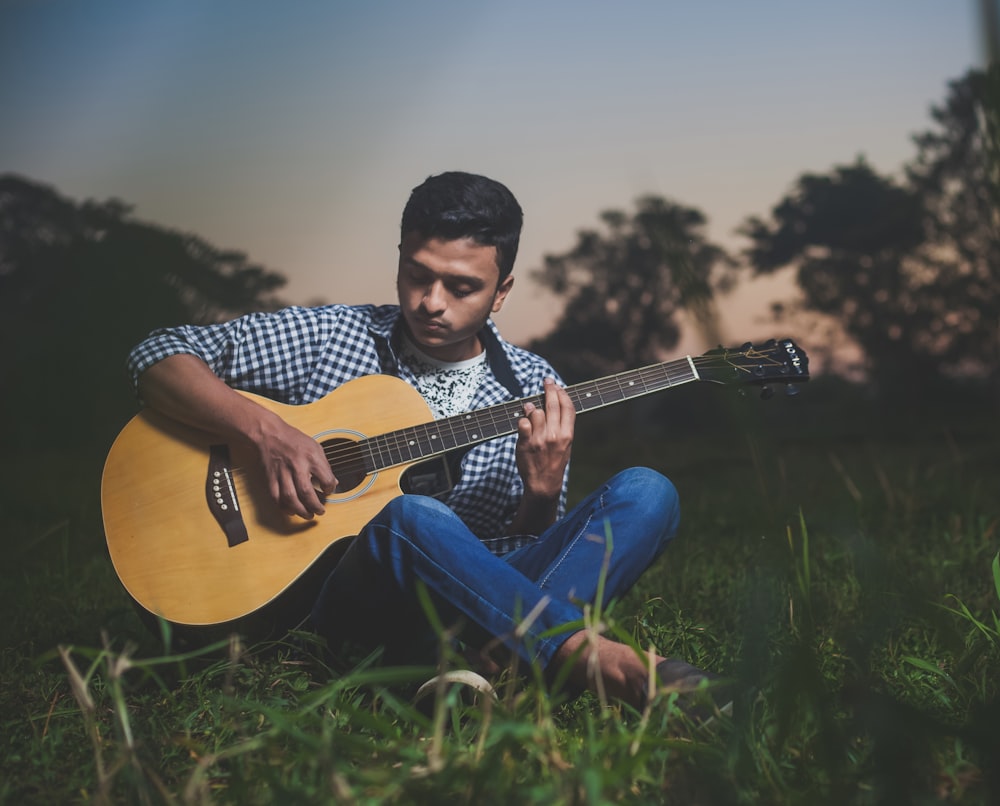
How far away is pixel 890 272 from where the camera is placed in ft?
21.1

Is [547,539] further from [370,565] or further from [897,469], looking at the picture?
[897,469]

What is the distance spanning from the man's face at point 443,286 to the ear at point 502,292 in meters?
0.10

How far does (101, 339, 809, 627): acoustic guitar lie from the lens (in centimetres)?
200

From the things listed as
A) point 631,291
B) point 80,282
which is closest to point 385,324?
point 631,291

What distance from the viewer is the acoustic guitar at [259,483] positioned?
200cm

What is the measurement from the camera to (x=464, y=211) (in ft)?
7.59

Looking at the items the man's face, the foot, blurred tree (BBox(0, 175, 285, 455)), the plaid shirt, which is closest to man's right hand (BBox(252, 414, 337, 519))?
the plaid shirt

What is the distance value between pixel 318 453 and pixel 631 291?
363cm

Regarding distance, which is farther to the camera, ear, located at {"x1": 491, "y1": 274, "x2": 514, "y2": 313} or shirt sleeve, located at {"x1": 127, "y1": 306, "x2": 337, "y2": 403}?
ear, located at {"x1": 491, "y1": 274, "x2": 514, "y2": 313}

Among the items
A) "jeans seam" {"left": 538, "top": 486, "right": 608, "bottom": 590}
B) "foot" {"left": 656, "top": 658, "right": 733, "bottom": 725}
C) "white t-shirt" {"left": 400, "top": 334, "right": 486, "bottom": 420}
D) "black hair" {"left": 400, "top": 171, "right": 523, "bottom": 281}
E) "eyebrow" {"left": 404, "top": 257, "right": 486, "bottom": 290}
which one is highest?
"black hair" {"left": 400, "top": 171, "right": 523, "bottom": 281}

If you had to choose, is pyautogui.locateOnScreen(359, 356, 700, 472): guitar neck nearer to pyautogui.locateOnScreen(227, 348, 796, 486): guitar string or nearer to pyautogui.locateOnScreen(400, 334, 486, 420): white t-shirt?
pyautogui.locateOnScreen(227, 348, 796, 486): guitar string

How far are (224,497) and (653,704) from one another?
3.95ft

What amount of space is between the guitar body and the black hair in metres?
0.39

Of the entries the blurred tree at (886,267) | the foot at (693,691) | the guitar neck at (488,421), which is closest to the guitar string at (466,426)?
the guitar neck at (488,421)
